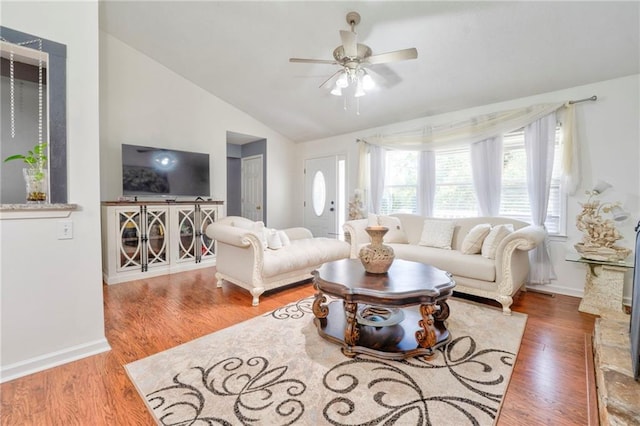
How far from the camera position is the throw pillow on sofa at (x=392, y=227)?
408cm

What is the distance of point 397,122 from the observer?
4730mm

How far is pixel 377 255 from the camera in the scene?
2.22m

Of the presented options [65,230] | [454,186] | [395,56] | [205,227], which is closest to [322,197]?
[205,227]

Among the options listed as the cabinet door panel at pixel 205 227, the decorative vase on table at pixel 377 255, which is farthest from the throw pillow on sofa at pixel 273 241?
the cabinet door panel at pixel 205 227

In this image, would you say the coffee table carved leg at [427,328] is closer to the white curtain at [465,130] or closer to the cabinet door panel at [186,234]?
the white curtain at [465,130]

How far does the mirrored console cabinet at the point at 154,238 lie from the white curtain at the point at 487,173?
12.9 feet

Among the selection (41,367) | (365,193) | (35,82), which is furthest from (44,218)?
(365,193)

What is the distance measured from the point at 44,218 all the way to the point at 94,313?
0.73 m

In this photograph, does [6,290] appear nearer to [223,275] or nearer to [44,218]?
[44,218]

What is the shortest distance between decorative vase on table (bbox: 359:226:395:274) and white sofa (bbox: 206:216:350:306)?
3.78 ft

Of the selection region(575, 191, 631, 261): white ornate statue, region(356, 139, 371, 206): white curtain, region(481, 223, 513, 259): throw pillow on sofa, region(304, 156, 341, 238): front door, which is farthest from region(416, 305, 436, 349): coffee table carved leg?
region(304, 156, 341, 238): front door

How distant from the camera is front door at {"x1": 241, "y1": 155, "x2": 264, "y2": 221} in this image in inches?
244

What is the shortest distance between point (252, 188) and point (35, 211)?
4698mm

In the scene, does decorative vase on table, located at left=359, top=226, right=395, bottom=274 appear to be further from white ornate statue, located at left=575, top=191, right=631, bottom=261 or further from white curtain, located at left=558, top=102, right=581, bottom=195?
white curtain, located at left=558, top=102, right=581, bottom=195
